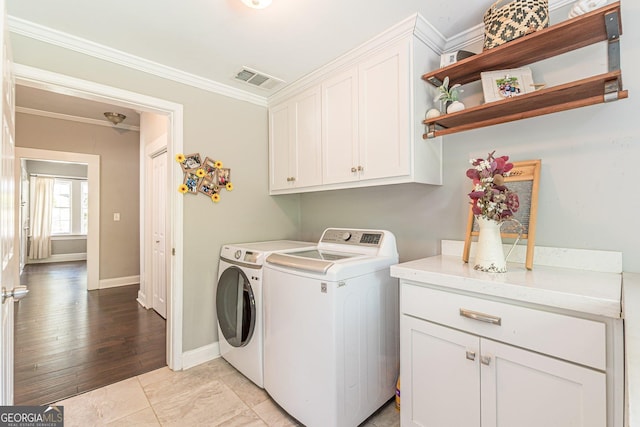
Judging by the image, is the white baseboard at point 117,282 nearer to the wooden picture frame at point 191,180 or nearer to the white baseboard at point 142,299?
the white baseboard at point 142,299

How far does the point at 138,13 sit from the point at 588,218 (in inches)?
100

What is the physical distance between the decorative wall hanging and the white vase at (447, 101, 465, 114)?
176 cm

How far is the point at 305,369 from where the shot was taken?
1.57 m

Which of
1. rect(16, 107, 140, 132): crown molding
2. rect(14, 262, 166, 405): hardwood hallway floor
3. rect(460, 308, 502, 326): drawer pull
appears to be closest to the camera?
rect(460, 308, 502, 326): drawer pull

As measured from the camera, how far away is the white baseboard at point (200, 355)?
7.31ft

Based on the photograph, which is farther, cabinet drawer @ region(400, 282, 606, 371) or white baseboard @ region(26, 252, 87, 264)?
white baseboard @ region(26, 252, 87, 264)

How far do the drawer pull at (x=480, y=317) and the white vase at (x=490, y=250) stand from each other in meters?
0.23

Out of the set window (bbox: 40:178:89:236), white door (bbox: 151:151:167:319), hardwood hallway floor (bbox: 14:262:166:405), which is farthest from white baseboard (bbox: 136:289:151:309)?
window (bbox: 40:178:89:236)

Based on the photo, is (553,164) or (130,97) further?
(130,97)

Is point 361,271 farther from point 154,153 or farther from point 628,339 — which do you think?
point 154,153

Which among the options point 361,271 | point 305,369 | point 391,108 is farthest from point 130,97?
point 305,369

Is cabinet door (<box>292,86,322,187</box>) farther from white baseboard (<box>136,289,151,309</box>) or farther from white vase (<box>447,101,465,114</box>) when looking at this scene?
white baseboard (<box>136,289,151,309</box>)

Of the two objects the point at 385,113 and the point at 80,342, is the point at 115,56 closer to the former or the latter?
the point at 385,113

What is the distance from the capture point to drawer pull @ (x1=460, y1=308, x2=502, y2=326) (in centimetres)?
113
